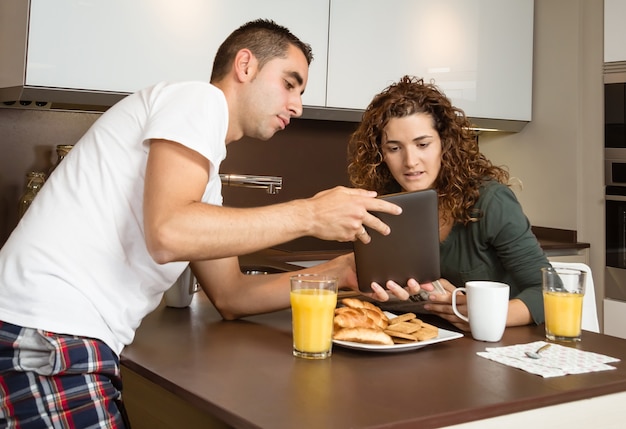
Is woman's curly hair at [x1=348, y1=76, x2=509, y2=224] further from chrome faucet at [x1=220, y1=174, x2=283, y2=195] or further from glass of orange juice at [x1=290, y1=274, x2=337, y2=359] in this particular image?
glass of orange juice at [x1=290, y1=274, x2=337, y2=359]

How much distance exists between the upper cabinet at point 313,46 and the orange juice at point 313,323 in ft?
4.97

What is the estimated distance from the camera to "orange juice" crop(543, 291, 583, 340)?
4.71 ft

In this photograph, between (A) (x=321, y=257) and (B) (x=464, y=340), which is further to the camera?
(A) (x=321, y=257)

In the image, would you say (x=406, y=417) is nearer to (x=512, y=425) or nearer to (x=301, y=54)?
(x=512, y=425)

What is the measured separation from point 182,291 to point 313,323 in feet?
1.68

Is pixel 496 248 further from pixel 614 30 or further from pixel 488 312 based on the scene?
pixel 614 30

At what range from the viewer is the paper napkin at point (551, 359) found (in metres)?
1.22

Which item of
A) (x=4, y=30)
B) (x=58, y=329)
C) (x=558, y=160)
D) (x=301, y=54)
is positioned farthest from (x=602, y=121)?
(x=58, y=329)

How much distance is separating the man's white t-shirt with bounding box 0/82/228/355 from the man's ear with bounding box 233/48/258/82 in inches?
10.0

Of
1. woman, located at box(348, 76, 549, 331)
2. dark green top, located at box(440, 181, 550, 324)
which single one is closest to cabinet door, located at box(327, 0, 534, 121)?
woman, located at box(348, 76, 549, 331)

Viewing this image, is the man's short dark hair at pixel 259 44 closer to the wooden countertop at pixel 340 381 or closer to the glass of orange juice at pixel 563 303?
the wooden countertop at pixel 340 381

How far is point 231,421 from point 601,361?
0.71 metres

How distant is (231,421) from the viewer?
960 millimetres

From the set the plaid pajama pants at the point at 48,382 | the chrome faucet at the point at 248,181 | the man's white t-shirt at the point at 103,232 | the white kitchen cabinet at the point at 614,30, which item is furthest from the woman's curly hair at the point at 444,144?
the white kitchen cabinet at the point at 614,30
